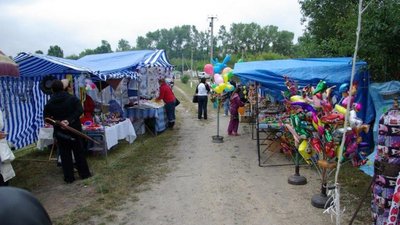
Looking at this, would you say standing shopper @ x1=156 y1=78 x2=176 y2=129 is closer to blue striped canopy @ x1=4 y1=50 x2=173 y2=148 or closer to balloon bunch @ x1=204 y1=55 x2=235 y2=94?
blue striped canopy @ x1=4 y1=50 x2=173 y2=148

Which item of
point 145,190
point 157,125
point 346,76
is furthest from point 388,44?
point 157,125

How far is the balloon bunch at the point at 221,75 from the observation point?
855 centimetres

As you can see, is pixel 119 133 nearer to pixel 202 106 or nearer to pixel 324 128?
pixel 324 128

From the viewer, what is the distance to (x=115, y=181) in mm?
5930

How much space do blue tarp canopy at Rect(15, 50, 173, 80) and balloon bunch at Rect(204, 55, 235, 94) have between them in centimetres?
182

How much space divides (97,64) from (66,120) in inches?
143

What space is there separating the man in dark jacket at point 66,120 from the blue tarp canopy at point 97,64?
87 cm

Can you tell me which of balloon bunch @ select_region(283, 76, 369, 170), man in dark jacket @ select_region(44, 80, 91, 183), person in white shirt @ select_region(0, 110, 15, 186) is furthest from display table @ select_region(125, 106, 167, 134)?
balloon bunch @ select_region(283, 76, 369, 170)

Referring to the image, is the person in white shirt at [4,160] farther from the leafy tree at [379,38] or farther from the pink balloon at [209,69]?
the pink balloon at [209,69]

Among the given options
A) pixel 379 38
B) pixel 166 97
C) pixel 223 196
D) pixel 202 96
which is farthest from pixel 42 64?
pixel 202 96

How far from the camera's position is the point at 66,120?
5.72 metres

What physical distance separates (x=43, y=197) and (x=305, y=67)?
541 centimetres

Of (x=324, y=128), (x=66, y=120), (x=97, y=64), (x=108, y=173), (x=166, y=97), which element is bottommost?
(x=108, y=173)

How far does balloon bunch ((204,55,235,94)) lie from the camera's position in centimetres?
855
